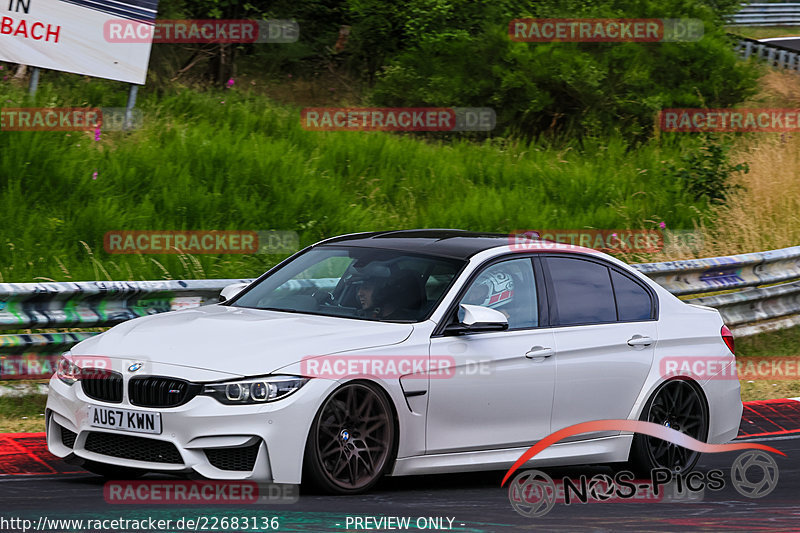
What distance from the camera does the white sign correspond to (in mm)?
14555

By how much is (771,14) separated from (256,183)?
3416 centimetres

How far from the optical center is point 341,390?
607 cm

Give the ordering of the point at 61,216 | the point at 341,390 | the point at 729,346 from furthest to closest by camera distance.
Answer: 1. the point at 61,216
2. the point at 729,346
3. the point at 341,390

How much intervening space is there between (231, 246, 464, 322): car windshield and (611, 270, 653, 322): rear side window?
1.37m

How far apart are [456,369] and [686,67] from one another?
54.2ft

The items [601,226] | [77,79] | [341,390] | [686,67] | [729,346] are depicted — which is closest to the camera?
[341,390]

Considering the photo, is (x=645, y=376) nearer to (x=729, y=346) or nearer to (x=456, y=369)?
(x=729, y=346)

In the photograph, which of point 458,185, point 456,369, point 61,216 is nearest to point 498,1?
point 458,185
